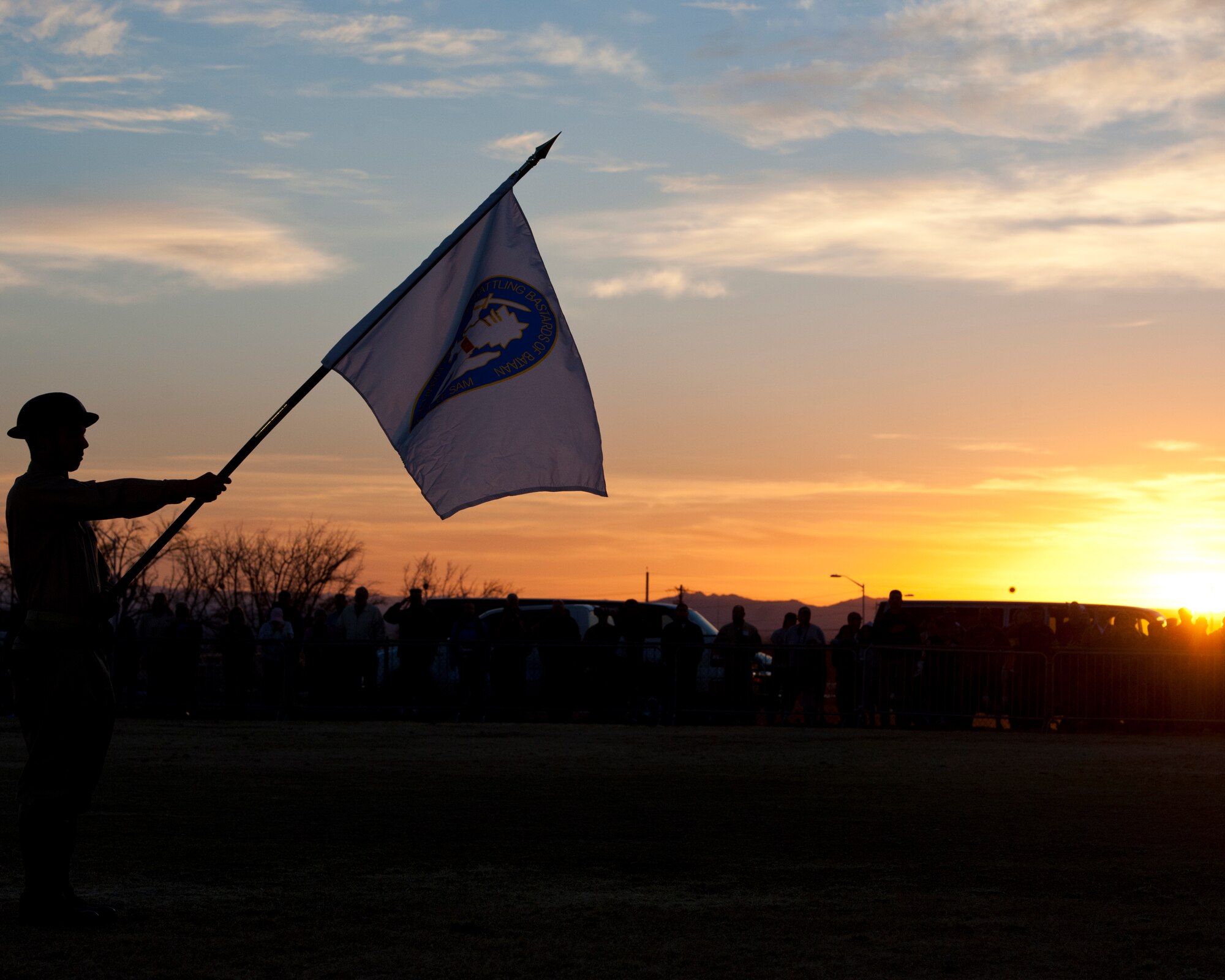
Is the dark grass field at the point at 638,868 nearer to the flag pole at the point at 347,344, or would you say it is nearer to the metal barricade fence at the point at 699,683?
the flag pole at the point at 347,344

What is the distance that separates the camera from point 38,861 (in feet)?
20.5

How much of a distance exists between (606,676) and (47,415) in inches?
613

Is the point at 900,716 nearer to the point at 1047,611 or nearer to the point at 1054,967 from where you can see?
the point at 1047,611

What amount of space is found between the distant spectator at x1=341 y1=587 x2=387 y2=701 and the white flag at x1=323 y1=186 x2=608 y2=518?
12935mm

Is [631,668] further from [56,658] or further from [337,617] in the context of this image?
[56,658]

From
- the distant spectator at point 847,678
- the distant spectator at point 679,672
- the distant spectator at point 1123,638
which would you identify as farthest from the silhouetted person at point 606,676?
the distant spectator at point 1123,638

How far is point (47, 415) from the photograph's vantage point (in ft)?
21.0

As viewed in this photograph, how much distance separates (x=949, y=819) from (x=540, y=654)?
455 inches

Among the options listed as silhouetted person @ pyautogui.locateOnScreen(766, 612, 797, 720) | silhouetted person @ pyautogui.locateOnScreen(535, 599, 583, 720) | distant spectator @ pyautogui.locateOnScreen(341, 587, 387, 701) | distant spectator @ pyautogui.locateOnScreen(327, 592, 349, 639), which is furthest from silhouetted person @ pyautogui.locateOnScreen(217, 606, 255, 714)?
silhouetted person @ pyautogui.locateOnScreen(766, 612, 797, 720)

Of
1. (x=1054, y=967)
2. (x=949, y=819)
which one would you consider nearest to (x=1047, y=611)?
(x=949, y=819)

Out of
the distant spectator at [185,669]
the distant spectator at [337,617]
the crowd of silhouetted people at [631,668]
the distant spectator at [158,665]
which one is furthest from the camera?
the distant spectator at [337,617]

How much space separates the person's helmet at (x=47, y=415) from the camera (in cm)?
640

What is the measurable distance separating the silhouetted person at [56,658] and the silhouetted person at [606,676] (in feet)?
50.2

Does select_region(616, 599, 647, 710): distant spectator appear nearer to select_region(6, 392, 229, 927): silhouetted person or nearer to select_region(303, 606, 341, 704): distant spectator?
select_region(303, 606, 341, 704): distant spectator
